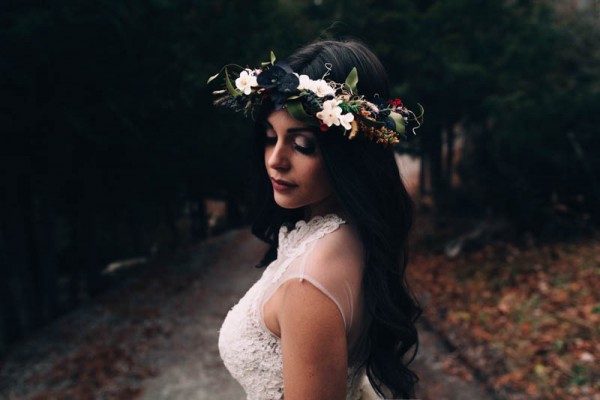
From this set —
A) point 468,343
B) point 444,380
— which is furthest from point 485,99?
point 444,380

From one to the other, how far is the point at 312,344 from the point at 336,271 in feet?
0.76

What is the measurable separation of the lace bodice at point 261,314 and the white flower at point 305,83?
0.45m

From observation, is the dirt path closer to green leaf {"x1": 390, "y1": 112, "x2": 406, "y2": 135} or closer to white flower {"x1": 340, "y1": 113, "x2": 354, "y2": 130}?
green leaf {"x1": 390, "y1": 112, "x2": 406, "y2": 135}

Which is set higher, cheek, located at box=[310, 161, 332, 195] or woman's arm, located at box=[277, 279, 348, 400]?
cheek, located at box=[310, 161, 332, 195]

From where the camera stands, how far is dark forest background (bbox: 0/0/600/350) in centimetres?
639

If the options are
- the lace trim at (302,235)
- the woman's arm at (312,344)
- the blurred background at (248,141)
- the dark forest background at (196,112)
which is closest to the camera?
the woman's arm at (312,344)

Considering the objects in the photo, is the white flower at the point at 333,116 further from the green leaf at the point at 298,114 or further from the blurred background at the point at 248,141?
the blurred background at the point at 248,141

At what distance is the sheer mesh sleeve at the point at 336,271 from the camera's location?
152 cm

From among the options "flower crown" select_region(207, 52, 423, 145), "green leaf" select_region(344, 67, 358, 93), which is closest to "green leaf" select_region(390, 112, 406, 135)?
"flower crown" select_region(207, 52, 423, 145)

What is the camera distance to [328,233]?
1698 mm

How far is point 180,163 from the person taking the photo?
886 cm

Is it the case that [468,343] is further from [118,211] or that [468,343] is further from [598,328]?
[118,211]

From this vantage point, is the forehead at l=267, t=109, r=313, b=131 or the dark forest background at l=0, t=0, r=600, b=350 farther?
the dark forest background at l=0, t=0, r=600, b=350

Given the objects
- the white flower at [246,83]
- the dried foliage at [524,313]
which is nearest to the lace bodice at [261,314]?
the white flower at [246,83]
